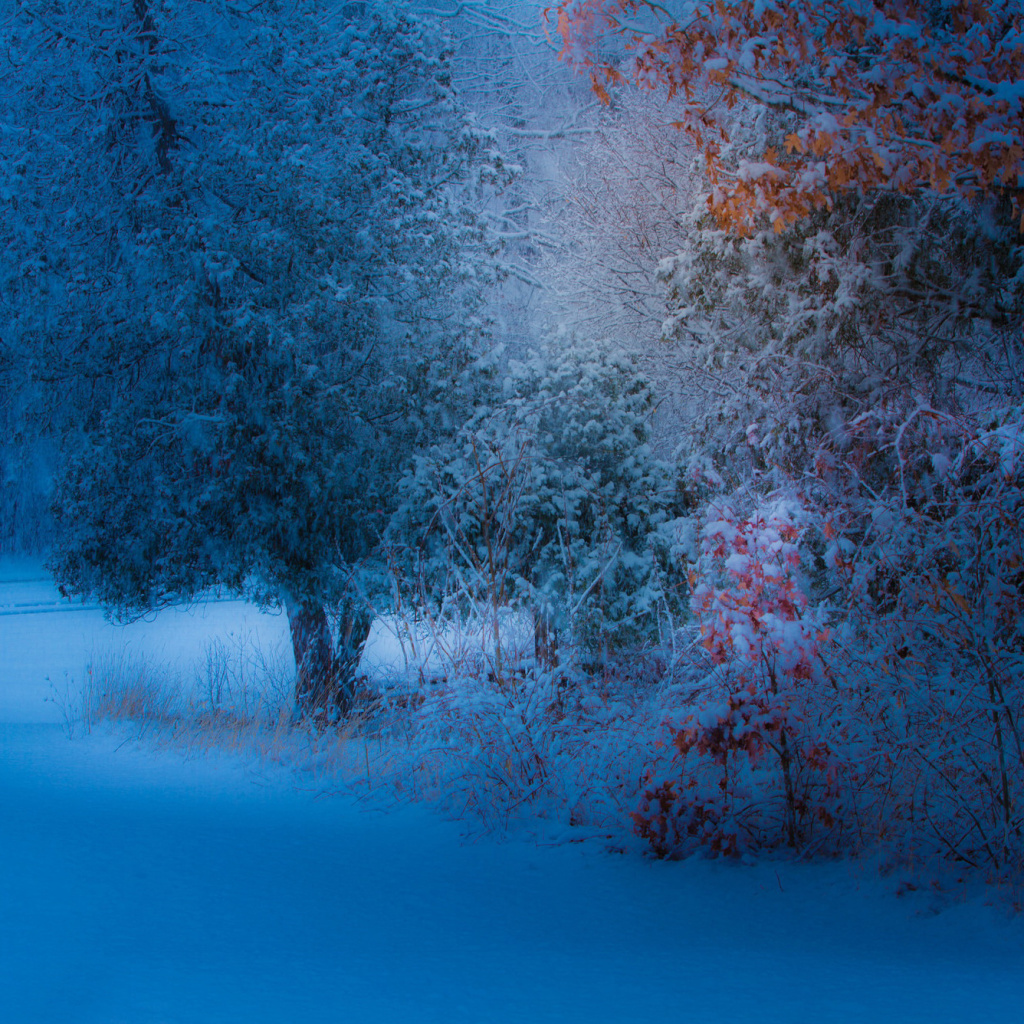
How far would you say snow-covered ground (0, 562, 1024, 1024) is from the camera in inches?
104

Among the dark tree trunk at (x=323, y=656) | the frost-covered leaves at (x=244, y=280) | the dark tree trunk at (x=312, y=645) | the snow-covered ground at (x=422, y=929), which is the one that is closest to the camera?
the snow-covered ground at (x=422, y=929)

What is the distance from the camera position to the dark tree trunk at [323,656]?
7.23m

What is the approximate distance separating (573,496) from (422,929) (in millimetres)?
4636

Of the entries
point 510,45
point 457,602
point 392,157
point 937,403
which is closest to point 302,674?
point 457,602

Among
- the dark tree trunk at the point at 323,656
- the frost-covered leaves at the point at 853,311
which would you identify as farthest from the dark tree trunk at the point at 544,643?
the frost-covered leaves at the point at 853,311

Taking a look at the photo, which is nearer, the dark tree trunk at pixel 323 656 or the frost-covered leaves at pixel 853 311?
the frost-covered leaves at pixel 853 311

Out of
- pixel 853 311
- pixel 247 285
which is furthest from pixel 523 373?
pixel 853 311

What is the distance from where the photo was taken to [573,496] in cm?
761

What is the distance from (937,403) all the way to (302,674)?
16.8 ft

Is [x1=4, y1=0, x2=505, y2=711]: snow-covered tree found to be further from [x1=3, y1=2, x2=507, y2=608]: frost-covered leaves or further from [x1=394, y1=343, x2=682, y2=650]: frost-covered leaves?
[x1=394, y1=343, x2=682, y2=650]: frost-covered leaves

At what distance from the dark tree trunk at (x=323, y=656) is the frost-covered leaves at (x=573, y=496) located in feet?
2.93

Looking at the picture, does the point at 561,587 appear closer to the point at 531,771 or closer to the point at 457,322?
the point at 457,322

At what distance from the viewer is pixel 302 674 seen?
315 inches

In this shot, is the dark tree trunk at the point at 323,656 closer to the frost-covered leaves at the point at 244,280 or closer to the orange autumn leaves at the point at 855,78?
the frost-covered leaves at the point at 244,280
